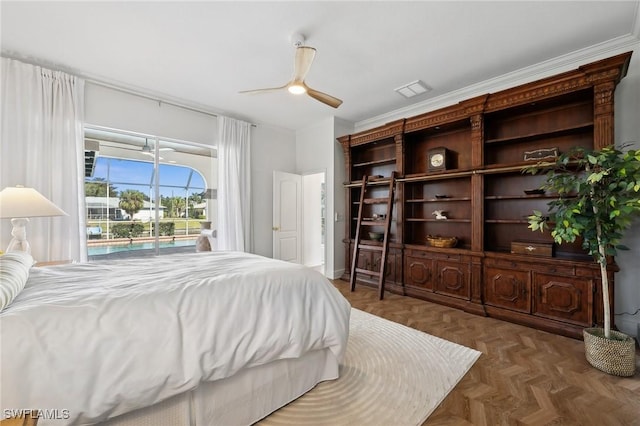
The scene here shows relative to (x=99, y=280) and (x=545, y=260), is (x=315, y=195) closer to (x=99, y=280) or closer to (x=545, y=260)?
(x=545, y=260)

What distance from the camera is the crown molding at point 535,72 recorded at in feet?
8.93

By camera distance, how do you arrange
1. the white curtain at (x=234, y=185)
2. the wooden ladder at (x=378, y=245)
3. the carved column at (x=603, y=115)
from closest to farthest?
1. the carved column at (x=603, y=115)
2. the wooden ladder at (x=378, y=245)
3. the white curtain at (x=234, y=185)

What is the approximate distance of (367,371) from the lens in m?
2.12

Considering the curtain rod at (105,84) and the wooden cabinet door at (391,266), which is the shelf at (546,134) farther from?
Answer: the curtain rod at (105,84)

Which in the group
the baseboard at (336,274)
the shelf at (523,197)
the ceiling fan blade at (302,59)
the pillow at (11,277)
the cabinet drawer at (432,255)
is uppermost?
the ceiling fan blade at (302,59)

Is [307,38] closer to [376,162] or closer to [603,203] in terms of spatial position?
[376,162]

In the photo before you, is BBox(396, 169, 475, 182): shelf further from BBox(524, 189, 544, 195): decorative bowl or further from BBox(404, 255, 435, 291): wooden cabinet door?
BBox(404, 255, 435, 291): wooden cabinet door

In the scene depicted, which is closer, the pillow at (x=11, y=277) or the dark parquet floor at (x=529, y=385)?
the pillow at (x=11, y=277)

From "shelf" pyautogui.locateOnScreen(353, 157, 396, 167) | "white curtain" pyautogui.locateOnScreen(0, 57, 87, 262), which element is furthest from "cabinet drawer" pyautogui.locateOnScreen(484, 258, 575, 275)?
"white curtain" pyautogui.locateOnScreen(0, 57, 87, 262)

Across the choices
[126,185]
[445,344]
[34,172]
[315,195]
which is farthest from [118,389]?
[315,195]

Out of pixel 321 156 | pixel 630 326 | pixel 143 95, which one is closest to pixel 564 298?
pixel 630 326

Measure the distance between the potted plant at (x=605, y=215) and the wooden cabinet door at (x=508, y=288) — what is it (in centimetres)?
68

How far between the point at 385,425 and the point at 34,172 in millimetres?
4173

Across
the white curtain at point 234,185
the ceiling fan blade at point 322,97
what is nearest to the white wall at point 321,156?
the white curtain at point 234,185
